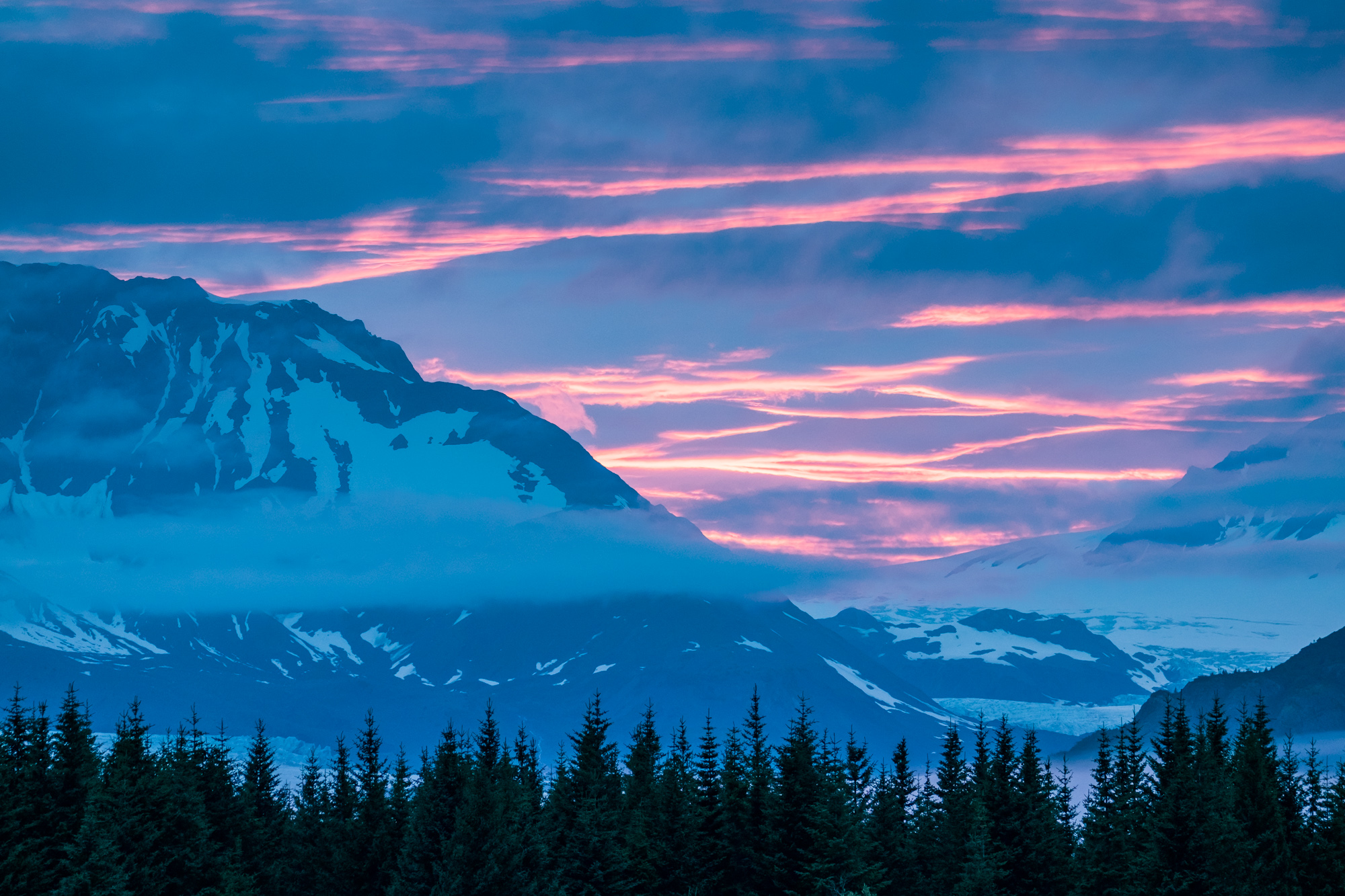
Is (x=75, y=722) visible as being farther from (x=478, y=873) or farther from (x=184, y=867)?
(x=478, y=873)

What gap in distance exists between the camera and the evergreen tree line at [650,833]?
87.2 meters

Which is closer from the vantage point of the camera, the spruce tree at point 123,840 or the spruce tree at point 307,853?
the spruce tree at point 123,840

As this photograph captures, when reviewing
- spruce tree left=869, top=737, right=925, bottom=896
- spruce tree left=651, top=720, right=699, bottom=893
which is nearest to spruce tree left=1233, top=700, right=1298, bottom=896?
spruce tree left=869, top=737, right=925, bottom=896

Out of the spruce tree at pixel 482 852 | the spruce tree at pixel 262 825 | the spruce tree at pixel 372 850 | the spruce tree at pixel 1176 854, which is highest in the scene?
the spruce tree at pixel 262 825

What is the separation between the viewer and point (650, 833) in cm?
10050

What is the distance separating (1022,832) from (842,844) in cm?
1567

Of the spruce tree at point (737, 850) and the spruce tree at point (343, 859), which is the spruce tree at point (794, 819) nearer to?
the spruce tree at point (737, 850)

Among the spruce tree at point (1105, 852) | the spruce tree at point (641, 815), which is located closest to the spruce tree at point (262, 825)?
the spruce tree at point (641, 815)

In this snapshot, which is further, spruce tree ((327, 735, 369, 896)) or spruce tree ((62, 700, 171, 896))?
spruce tree ((327, 735, 369, 896))

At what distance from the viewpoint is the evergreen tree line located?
8725 cm

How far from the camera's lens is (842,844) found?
87625 mm

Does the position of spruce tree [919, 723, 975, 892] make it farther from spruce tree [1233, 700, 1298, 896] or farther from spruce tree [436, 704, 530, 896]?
spruce tree [436, 704, 530, 896]

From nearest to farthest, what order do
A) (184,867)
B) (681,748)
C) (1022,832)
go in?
(184,867) < (1022,832) < (681,748)

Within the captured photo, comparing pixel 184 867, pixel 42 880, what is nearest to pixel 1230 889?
pixel 184 867
